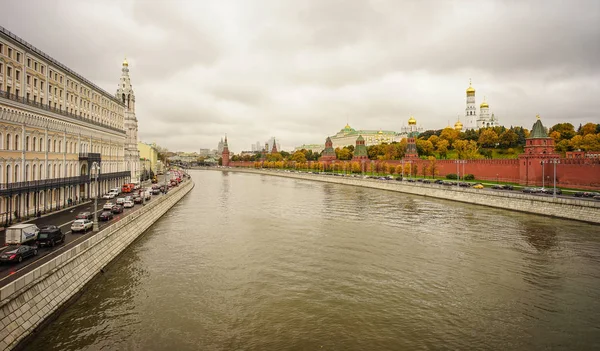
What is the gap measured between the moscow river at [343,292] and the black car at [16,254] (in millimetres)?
3299

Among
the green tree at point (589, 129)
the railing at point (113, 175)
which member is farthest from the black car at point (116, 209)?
the green tree at point (589, 129)

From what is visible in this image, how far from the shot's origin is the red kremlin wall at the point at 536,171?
50.7 m

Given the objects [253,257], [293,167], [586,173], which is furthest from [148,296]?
[293,167]

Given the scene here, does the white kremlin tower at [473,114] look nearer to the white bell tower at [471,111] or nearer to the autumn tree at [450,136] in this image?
the white bell tower at [471,111]

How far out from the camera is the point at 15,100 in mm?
29469

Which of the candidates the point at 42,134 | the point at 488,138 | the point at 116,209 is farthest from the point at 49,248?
the point at 488,138

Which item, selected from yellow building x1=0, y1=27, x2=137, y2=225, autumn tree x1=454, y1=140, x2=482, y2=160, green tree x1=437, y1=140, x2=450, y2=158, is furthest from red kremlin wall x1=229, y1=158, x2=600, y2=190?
yellow building x1=0, y1=27, x2=137, y2=225

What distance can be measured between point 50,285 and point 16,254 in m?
2.90

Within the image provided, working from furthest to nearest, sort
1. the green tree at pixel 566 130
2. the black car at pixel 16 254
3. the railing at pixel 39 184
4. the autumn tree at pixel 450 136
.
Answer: the autumn tree at pixel 450 136 < the green tree at pixel 566 130 < the railing at pixel 39 184 < the black car at pixel 16 254

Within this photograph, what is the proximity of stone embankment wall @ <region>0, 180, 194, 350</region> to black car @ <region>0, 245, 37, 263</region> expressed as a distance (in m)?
2.04

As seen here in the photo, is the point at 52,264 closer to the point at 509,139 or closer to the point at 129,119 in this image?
the point at 129,119

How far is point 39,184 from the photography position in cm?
3059

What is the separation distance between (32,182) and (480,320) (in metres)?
33.0

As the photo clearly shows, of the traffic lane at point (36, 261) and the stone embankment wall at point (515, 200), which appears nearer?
the traffic lane at point (36, 261)
